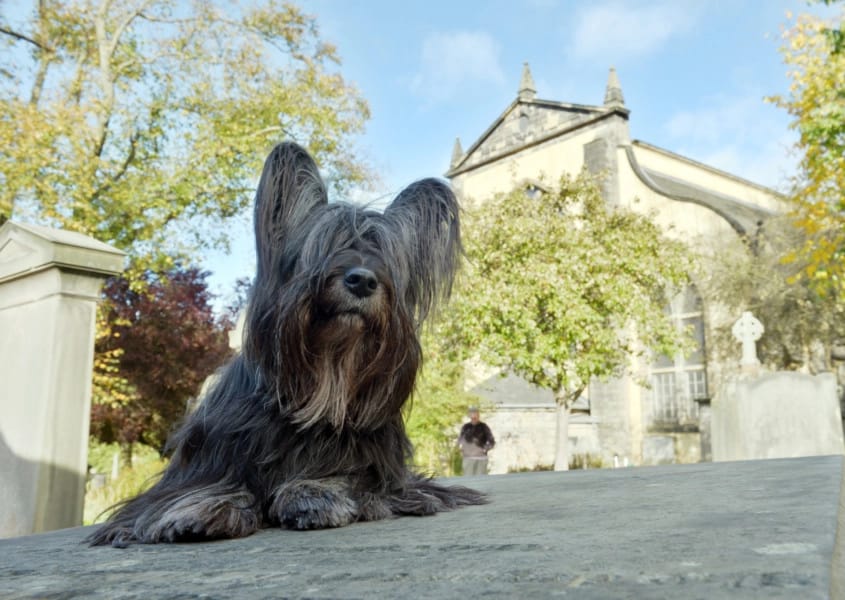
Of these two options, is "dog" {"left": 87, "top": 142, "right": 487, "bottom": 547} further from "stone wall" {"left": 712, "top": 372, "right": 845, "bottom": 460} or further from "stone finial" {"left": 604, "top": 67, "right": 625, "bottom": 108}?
"stone finial" {"left": 604, "top": 67, "right": 625, "bottom": 108}

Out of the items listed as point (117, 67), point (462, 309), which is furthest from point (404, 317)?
point (117, 67)

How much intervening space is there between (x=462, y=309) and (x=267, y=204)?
43.8 ft

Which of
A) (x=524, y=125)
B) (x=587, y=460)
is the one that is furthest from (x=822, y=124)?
(x=524, y=125)

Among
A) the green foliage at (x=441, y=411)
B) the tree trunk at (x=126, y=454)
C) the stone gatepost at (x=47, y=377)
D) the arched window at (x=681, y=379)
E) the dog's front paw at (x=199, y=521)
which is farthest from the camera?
the arched window at (x=681, y=379)

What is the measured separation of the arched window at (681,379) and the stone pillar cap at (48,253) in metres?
20.5

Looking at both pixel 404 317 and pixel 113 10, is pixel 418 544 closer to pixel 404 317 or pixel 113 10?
pixel 404 317

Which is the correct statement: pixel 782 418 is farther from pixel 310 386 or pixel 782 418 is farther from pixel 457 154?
pixel 457 154

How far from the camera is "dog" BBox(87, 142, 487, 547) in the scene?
2443mm

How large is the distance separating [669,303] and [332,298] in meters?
22.5

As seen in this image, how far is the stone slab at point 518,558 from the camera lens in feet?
3.47

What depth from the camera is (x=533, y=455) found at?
23.0 m

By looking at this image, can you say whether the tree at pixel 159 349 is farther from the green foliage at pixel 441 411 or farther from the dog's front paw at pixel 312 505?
the dog's front paw at pixel 312 505

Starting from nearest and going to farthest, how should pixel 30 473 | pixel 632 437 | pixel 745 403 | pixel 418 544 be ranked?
pixel 418 544, pixel 30 473, pixel 745 403, pixel 632 437

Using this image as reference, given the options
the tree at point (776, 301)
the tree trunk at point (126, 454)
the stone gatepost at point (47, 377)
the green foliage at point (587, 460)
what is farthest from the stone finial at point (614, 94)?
the stone gatepost at point (47, 377)
